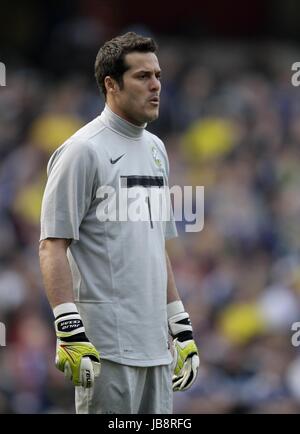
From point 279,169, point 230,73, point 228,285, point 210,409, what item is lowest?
point 210,409

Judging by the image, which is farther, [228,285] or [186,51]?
[186,51]

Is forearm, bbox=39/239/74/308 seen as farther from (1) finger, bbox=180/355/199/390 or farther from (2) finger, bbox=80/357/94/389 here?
(1) finger, bbox=180/355/199/390

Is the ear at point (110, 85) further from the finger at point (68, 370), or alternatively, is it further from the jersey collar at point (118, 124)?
the finger at point (68, 370)

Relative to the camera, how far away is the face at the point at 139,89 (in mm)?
5074

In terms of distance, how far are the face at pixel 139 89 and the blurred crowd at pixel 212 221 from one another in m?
4.54

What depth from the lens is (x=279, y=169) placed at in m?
12.3

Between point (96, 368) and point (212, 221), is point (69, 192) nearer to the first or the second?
point (96, 368)

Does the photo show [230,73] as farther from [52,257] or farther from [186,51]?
[52,257]

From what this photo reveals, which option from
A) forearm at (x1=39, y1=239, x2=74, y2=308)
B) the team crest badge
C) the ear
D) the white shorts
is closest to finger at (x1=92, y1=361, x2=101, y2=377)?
the white shorts

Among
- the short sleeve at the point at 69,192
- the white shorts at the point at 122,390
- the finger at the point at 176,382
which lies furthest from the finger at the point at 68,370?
the finger at the point at 176,382

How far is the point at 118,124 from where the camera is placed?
5.10 meters

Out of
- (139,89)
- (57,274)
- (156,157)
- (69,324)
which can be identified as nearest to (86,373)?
(69,324)

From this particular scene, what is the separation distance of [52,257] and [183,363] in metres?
0.82
